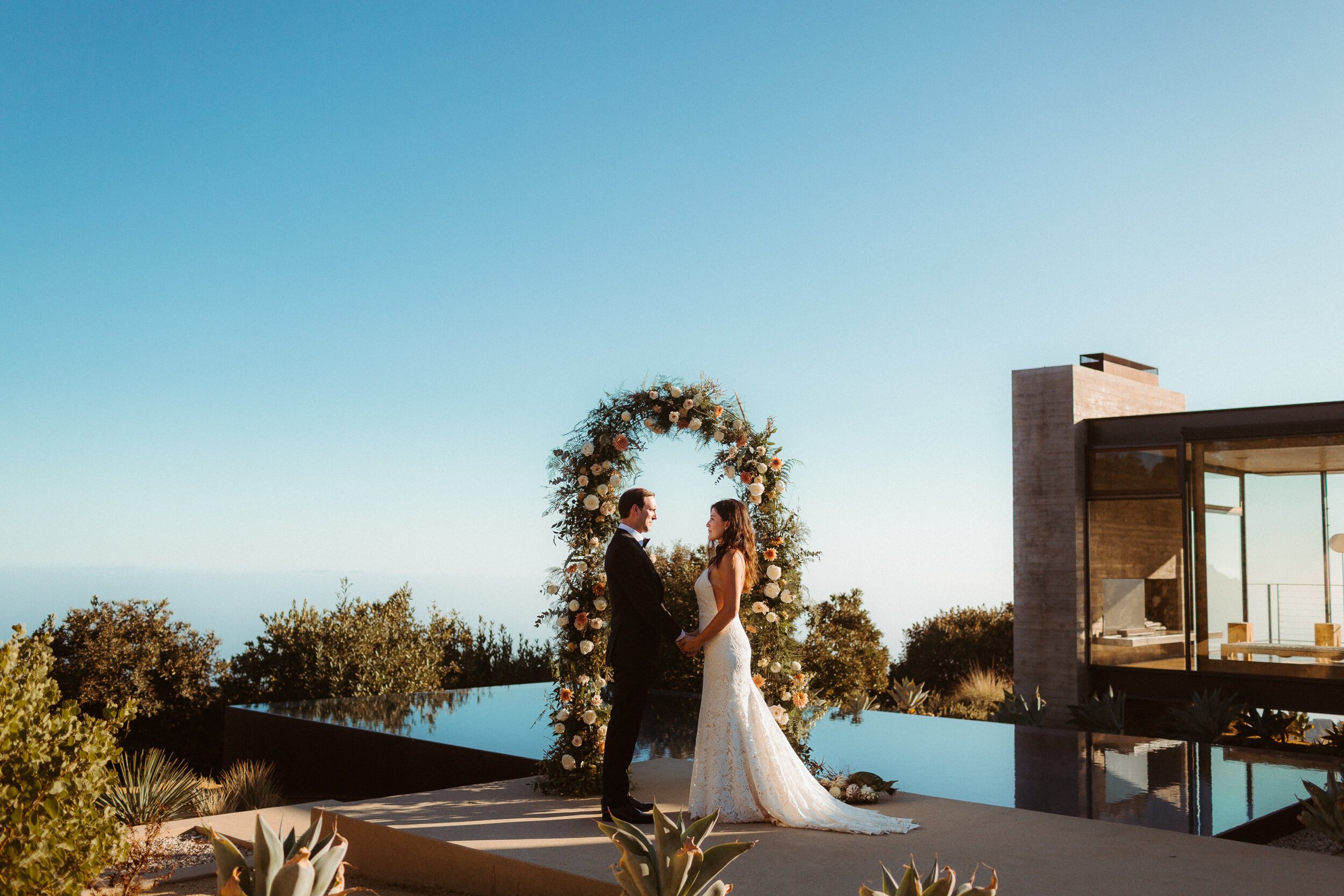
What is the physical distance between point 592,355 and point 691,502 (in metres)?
2.21

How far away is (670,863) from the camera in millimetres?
2701

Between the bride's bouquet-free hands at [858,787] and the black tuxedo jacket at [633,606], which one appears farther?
the bride's bouquet-free hands at [858,787]

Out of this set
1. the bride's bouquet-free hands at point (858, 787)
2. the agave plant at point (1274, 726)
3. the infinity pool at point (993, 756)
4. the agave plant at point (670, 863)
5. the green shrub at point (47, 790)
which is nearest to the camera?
the agave plant at point (670, 863)

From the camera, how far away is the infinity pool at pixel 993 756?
239 inches

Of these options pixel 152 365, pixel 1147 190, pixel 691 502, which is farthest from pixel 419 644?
pixel 1147 190

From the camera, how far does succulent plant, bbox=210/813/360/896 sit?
226 cm

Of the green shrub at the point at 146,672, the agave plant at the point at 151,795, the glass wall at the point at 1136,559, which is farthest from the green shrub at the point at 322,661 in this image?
the glass wall at the point at 1136,559

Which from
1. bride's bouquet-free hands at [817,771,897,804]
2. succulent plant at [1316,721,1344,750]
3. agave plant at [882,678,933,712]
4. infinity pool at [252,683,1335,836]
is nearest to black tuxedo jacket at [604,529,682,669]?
bride's bouquet-free hands at [817,771,897,804]

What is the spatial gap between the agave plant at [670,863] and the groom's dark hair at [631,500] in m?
2.73

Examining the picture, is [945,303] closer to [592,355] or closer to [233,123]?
[592,355]

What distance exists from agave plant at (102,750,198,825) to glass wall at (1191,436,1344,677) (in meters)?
9.95

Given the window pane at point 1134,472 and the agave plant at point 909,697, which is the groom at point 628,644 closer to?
the agave plant at point 909,697

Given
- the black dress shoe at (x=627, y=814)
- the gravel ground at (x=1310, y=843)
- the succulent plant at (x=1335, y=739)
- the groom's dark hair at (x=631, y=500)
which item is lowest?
the gravel ground at (x=1310, y=843)

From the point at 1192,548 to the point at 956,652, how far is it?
5001 millimetres
